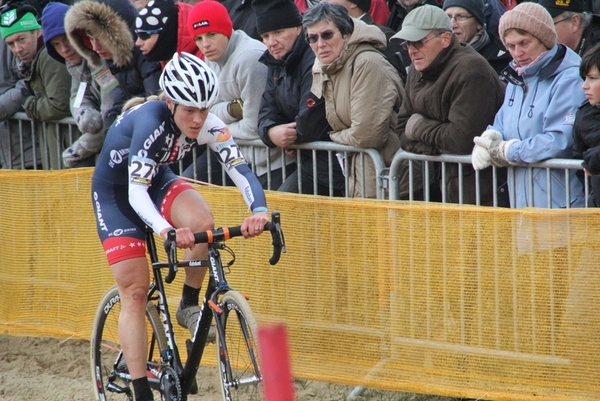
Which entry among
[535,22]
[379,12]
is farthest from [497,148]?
[379,12]

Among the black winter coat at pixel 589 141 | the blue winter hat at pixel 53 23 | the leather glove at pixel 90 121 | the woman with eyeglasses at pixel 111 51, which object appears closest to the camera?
the black winter coat at pixel 589 141

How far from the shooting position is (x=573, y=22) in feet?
20.2

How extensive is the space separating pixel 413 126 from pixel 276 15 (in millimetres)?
1466

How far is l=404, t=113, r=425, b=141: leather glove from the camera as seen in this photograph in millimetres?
6027

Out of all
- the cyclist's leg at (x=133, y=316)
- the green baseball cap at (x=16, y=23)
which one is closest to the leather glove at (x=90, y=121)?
the green baseball cap at (x=16, y=23)

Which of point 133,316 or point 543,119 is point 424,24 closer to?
point 543,119

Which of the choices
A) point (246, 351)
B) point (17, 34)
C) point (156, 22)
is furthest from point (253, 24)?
point (246, 351)

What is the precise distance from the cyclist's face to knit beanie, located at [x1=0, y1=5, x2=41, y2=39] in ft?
13.0

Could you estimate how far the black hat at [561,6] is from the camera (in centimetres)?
608

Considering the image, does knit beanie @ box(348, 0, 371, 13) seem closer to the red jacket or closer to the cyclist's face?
the red jacket

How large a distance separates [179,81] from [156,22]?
2456 millimetres

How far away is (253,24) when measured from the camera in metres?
8.20

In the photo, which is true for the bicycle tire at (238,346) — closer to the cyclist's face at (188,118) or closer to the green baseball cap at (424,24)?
the cyclist's face at (188,118)

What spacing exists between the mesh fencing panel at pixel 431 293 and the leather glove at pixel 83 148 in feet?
5.75
